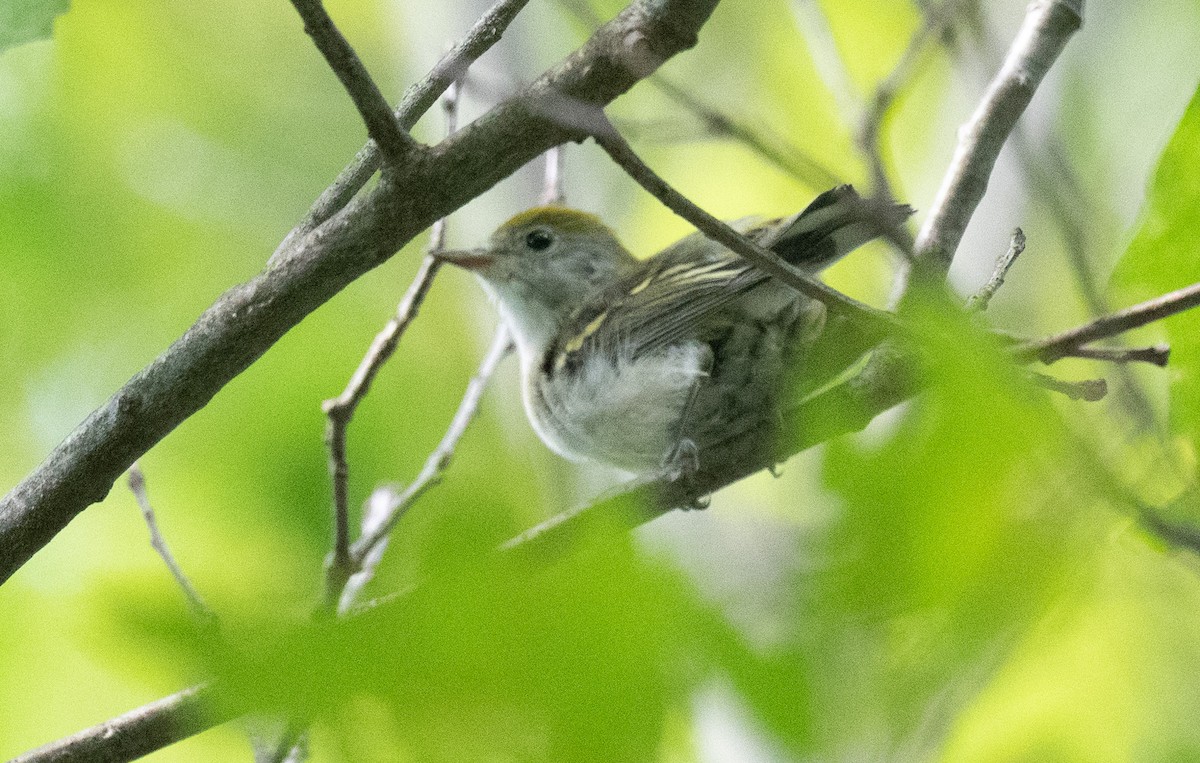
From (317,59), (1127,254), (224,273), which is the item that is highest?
(317,59)

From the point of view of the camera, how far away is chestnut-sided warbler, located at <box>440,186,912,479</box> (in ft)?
10.9

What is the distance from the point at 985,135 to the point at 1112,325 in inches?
59.3

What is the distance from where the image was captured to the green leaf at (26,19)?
5.52 ft

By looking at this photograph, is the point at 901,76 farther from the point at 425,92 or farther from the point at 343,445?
the point at 343,445

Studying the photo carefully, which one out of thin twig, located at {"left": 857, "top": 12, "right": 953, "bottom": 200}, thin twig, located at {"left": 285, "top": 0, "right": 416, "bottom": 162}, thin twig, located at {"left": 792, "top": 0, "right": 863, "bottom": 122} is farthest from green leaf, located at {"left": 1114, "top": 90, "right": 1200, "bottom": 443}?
thin twig, located at {"left": 792, "top": 0, "right": 863, "bottom": 122}

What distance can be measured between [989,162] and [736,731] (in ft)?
8.51

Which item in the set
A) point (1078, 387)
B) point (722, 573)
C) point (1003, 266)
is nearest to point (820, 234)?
point (1003, 266)

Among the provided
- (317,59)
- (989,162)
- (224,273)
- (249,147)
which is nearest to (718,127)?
(989,162)

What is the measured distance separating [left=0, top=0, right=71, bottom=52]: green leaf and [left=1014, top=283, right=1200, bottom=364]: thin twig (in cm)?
153

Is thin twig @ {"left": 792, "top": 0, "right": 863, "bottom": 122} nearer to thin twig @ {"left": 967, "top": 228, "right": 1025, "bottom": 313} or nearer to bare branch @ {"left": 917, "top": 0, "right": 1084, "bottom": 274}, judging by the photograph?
bare branch @ {"left": 917, "top": 0, "right": 1084, "bottom": 274}

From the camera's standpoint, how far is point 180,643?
0.67 metres

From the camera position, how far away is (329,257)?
209 cm

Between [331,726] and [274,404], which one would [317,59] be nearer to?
[274,404]

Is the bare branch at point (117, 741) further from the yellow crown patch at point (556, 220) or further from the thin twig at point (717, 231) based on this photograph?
the yellow crown patch at point (556, 220)
